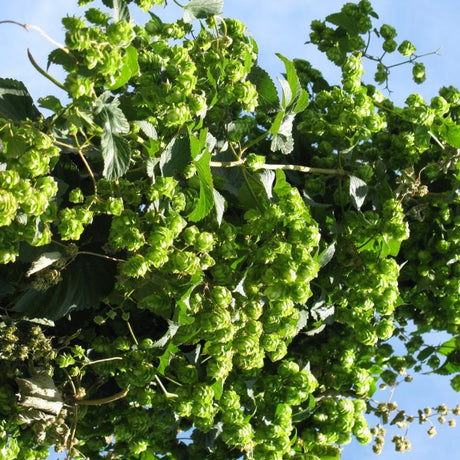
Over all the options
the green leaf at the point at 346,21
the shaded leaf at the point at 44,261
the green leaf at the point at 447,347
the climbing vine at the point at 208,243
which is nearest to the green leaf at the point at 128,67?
the climbing vine at the point at 208,243

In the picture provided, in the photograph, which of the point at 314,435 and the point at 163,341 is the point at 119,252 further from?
the point at 314,435

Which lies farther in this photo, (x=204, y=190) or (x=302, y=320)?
(x=302, y=320)

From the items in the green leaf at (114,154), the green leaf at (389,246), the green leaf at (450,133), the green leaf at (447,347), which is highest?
the green leaf at (450,133)

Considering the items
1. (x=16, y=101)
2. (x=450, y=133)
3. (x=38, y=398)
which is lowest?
(x=38, y=398)

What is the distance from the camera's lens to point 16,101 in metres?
2.12

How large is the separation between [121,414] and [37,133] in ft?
4.09

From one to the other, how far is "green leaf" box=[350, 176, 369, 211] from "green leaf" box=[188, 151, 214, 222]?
2.14 feet

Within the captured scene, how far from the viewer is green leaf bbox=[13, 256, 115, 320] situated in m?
2.24

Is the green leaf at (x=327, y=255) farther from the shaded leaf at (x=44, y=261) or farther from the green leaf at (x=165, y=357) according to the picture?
the shaded leaf at (x=44, y=261)

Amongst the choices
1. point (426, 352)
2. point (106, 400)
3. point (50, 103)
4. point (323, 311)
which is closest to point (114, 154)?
point (50, 103)

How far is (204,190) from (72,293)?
587mm

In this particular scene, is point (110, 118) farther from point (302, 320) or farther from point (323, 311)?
point (323, 311)

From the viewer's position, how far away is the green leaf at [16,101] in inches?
82.3

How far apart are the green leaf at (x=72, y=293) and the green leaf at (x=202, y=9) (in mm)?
797
